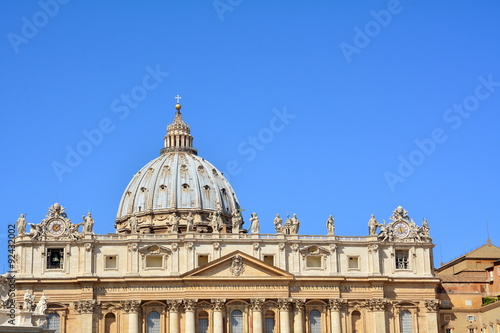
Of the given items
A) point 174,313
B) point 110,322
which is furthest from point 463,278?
point 110,322

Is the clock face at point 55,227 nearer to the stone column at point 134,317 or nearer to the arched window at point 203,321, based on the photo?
the stone column at point 134,317

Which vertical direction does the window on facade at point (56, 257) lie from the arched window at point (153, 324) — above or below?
above

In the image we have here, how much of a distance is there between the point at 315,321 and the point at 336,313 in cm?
227

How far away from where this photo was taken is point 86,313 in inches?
4087

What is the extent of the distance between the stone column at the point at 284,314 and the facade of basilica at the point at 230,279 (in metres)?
0.10

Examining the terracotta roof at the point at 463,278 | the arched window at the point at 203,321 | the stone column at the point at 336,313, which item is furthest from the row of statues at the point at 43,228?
the terracotta roof at the point at 463,278

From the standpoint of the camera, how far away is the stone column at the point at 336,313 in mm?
106875

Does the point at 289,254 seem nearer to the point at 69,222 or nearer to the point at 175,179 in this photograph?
the point at 69,222

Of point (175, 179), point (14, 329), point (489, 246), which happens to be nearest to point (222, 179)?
point (175, 179)

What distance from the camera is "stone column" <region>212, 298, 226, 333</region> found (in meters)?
105

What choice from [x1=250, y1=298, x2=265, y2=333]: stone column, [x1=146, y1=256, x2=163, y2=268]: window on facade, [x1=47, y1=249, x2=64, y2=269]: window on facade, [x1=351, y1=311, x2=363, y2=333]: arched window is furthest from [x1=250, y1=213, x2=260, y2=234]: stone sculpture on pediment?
[x1=47, y1=249, x2=64, y2=269]: window on facade

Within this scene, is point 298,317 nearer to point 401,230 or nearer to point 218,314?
point 218,314

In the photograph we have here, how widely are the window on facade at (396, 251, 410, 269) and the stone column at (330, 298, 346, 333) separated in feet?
25.9

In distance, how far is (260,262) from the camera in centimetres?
10631
